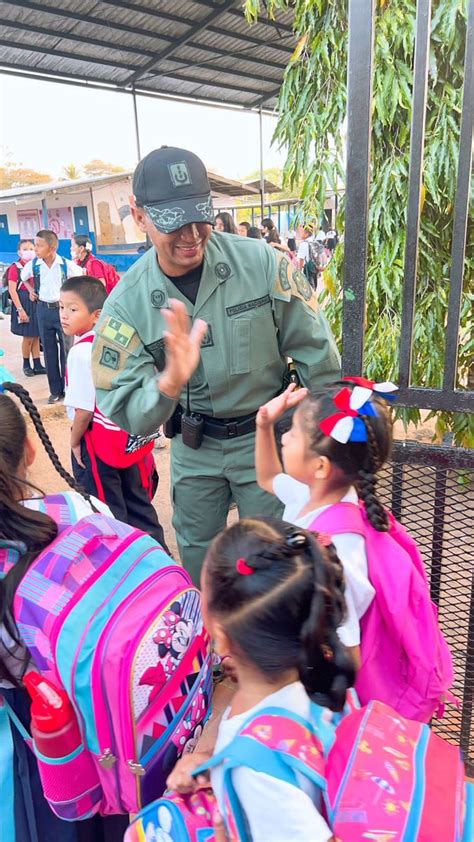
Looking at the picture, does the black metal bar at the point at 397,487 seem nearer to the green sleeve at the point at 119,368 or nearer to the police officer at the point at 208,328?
the police officer at the point at 208,328

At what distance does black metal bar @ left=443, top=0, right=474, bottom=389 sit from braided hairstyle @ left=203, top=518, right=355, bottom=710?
665mm

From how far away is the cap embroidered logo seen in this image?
5.75 ft

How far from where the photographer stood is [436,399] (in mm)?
1451

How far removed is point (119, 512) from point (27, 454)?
69.6 inches

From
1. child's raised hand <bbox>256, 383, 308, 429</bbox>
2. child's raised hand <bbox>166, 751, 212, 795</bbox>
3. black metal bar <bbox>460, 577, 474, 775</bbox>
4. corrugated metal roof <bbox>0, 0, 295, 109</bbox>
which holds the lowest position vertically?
black metal bar <bbox>460, 577, 474, 775</bbox>

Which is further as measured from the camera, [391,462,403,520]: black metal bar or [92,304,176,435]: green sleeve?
[92,304,176,435]: green sleeve

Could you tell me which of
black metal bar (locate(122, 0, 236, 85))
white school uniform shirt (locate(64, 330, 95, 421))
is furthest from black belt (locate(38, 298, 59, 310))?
black metal bar (locate(122, 0, 236, 85))

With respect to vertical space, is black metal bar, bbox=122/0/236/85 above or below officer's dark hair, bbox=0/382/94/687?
above

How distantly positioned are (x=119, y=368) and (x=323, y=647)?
3.78 feet

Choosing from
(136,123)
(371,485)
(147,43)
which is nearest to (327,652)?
(371,485)

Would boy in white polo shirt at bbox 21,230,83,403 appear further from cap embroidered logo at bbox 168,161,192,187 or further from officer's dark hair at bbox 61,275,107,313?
cap embroidered logo at bbox 168,161,192,187

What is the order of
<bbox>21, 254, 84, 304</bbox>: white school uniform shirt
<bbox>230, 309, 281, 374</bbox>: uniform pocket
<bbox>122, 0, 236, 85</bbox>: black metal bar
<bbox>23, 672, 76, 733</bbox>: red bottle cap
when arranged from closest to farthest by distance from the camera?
1. <bbox>23, 672, 76, 733</bbox>: red bottle cap
2. <bbox>230, 309, 281, 374</bbox>: uniform pocket
3. <bbox>21, 254, 84, 304</bbox>: white school uniform shirt
4. <bbox>122, 0, 236, 85</bbox>: black metal bar

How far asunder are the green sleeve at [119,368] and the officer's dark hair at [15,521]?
64 cm

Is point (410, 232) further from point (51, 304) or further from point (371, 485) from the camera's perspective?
point (51, 304)
